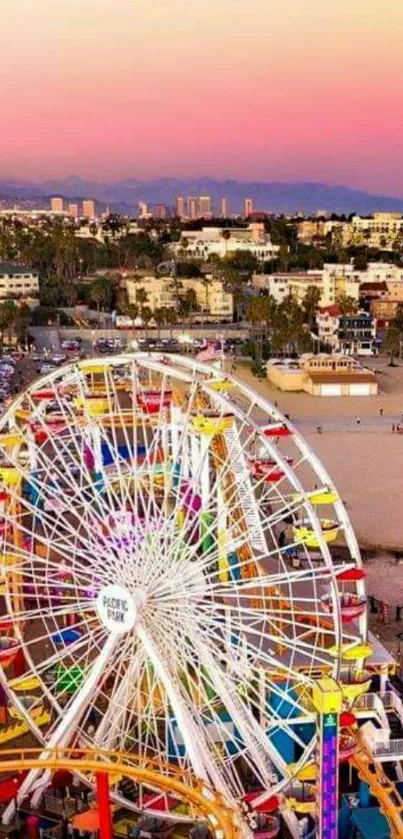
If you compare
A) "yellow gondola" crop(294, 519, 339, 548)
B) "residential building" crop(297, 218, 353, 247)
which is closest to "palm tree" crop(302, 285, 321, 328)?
"residential building" crop(297, 218, 353, 247)

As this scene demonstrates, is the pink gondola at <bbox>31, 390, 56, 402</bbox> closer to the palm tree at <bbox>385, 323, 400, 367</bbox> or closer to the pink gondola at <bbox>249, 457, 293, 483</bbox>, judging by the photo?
the pink gondola at <bbox>249, 457, 293, 483</bbox>

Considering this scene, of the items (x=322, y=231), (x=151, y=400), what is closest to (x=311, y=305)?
(x=151, y=400)

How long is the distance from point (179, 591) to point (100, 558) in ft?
5.35

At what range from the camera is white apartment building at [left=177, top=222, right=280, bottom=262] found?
420 ft

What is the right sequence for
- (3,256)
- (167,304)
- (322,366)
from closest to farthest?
1. (322,366)
2. (167,304)
3. (3,256)

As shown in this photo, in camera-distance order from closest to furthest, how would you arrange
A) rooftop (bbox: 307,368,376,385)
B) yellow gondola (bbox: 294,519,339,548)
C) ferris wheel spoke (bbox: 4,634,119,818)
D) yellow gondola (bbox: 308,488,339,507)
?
ferris wheel spoke (bbox: 4,634,119,818), yellow gondola (bbox: 294,519,339,548), yellow gondola (bbox: 308,488,339,507), rooftop (bbox: 307,368,376,385)

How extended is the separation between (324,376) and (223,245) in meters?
71.9

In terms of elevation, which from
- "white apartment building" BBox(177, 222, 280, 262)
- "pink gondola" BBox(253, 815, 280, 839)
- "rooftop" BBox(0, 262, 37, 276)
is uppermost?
"white apartment building" BBox(177, 222, 280, 262)

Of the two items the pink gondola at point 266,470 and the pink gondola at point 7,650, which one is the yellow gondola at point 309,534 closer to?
the pink gondola at point 266,470

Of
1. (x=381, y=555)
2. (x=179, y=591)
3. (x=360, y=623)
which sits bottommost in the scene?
(x=381, y=555)

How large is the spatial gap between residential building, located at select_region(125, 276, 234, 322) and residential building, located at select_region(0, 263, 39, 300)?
959 centimetres

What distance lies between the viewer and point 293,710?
62.8 feet

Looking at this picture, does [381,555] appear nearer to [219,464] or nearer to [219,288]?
[219,464]

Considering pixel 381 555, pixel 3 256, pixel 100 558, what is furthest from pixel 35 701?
pixel 3 256
